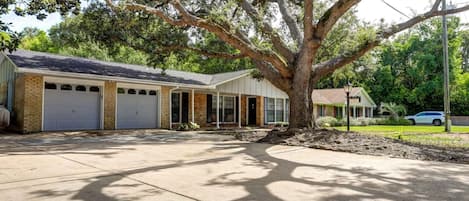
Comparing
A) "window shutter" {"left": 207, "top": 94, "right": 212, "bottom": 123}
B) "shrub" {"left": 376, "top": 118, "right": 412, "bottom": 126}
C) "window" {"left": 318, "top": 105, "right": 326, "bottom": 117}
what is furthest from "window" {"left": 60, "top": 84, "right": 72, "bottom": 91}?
"shrub" {"left": 376, "top": 118, "right": 412, "bottom": 126}

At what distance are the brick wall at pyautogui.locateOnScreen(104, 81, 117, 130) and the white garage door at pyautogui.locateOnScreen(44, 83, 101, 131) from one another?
11.4 inches

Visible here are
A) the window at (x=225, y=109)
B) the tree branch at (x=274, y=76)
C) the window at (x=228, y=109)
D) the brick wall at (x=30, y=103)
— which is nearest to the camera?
the tree branch at (x=274, y=76)

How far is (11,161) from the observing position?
18.9 feet

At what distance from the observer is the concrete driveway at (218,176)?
3.80 meters

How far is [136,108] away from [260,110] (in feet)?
28.5

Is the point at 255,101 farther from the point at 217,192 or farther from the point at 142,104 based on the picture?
the point at 217,192

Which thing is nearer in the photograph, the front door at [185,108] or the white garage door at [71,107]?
the white garage door at [71,107]

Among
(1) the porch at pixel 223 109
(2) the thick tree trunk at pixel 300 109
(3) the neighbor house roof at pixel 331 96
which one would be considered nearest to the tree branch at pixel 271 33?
(2) the thick tree trunk at pixel 300 109

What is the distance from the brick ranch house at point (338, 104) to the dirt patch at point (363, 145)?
1826 centimetres

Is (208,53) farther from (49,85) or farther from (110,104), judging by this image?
(49,85)

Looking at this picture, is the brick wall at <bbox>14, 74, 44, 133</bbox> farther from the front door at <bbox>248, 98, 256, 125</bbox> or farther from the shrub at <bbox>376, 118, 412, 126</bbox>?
the shrub at <bbox>376, 118, 412, 126</bbox>

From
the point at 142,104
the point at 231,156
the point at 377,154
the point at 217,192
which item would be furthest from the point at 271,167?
the point at 142,104

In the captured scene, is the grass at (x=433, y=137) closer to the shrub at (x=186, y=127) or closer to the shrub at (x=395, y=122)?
the shrub at (x=186, y=127)

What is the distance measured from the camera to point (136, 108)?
14.7 meters
